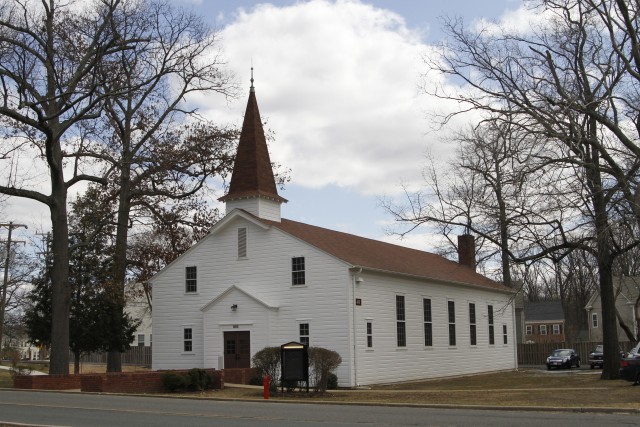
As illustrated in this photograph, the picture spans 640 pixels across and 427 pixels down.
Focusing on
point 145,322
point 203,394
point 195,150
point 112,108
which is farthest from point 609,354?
point 145,322

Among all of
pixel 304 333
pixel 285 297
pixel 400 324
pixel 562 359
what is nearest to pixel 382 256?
pixel 400 324

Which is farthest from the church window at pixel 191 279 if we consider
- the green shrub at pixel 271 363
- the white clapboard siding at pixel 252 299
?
the green shrub at pixel 271 363

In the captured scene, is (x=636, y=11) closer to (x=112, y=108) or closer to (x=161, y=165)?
(x=161, y=165)

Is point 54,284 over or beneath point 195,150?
beneath

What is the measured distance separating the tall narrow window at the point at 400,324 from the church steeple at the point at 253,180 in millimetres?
6842

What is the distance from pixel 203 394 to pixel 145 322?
62996 millimetres

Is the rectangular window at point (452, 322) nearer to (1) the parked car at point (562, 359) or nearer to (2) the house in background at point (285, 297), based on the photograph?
(2) the house in background at point (285, 297)

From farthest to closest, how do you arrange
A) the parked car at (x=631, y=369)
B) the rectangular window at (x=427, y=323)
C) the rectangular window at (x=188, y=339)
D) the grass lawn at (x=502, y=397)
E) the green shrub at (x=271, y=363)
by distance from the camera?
1. the rectangular window at (x=427, y=323)
2. the rectangular window at (x=188, y=339)
3. the parked car at (x=631, y=369)
4. the green shrub at (x=271, y=363)
5. the grass lawn at (x=502, y=397)

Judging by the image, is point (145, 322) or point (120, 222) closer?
point (120, 222)

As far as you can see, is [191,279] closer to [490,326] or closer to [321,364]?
[321,364]

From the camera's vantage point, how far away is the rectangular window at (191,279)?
3509cm

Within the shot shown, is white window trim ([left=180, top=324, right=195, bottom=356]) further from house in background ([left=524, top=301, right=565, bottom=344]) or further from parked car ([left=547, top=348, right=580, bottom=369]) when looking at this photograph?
house in background ([left=524, top=301, right=565, bottom=344])

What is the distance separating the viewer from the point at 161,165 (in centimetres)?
3784

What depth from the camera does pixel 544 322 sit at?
3563 inches
